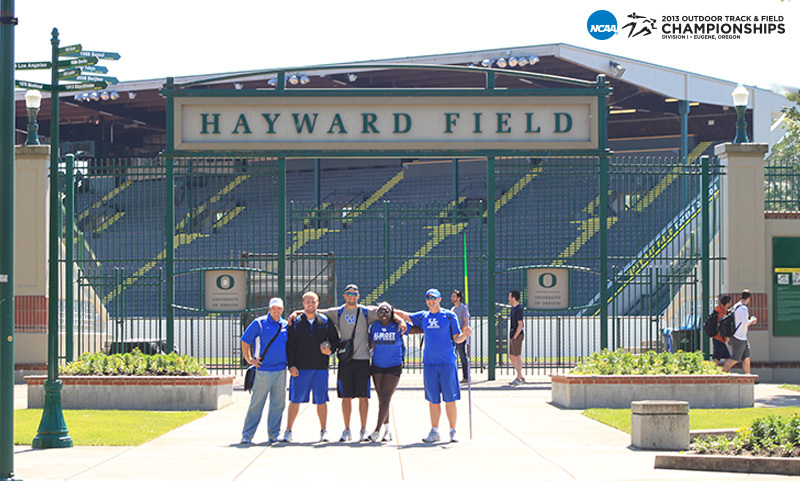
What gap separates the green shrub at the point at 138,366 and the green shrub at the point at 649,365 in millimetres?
5905

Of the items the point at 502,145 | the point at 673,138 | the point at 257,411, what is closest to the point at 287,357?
the point at 257,411

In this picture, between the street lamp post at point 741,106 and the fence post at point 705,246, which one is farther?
the street lamp post at point 741,106

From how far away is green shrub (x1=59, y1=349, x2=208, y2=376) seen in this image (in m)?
14.9

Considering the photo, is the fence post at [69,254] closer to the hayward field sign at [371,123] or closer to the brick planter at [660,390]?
the hayward field sign at [371,123]

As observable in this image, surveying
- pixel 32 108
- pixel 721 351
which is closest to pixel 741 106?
pixel 721 351

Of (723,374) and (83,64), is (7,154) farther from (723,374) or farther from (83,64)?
(723,374)

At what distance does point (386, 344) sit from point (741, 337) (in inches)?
343

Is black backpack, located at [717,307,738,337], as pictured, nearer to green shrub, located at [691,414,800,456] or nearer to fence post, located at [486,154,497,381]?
fence post, located at [486,154,497,381]

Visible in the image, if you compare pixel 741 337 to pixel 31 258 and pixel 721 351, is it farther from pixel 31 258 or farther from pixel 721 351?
pixel 31 258

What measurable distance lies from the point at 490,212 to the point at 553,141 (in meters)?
1.80

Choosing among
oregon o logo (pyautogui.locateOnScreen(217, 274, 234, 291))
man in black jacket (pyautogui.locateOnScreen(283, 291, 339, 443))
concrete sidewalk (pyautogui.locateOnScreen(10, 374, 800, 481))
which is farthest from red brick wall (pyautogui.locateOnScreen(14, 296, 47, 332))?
man in black jacket (pyautogui.locateOnScreen(283, 291, 339, 443))

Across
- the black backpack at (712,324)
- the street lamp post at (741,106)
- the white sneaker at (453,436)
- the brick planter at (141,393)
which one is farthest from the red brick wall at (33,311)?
the street lamp post at (741,106)

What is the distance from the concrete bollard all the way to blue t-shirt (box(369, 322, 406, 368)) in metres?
→ 2.80

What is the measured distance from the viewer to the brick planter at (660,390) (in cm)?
1446
